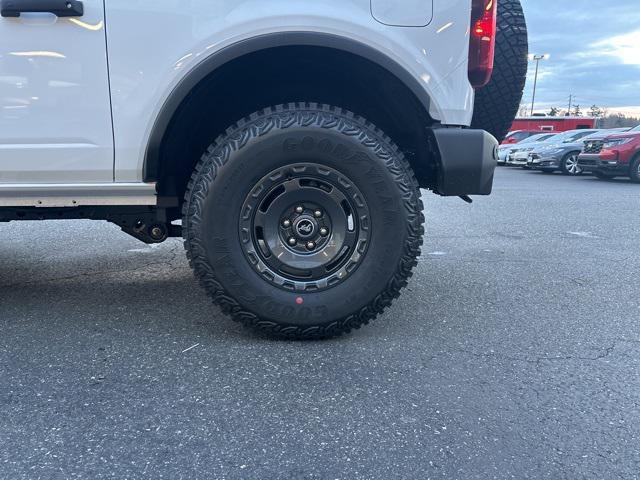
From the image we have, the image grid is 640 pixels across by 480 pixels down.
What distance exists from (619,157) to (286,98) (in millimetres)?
12145

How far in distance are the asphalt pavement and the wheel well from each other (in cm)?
89

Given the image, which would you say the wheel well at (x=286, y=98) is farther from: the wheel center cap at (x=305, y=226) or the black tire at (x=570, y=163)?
the black tire at (x=570, y=163)

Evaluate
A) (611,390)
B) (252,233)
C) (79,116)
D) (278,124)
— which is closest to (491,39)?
(278,124)

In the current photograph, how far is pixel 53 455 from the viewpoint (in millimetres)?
1776

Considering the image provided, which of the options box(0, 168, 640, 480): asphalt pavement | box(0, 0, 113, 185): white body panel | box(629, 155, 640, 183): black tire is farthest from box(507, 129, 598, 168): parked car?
box(0, 0, 113, 185): white body panel

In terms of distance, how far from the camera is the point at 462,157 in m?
2.60

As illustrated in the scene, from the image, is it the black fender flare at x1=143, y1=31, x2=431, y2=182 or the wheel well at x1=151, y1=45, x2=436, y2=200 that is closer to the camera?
the black fender flare at x1=143, y1=31, x2=431, y2=182

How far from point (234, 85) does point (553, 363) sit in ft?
7.22

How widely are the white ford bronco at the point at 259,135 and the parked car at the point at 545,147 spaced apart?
1495cm

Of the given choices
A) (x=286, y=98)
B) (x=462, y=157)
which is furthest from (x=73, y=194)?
(x=462, y=157)

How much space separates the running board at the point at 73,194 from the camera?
2.56 meters

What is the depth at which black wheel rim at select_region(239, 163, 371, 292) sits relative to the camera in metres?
2.57

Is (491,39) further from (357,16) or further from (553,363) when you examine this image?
(553,363)

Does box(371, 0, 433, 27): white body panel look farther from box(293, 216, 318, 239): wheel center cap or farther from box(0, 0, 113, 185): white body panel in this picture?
box(0, 0, 113, 185): white body panel
